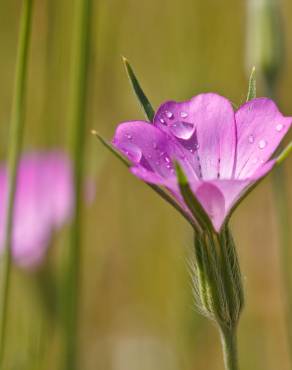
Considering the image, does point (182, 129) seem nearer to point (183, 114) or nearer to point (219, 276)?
point (183, 114)

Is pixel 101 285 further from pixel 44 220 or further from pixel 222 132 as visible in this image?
pixel 222 132

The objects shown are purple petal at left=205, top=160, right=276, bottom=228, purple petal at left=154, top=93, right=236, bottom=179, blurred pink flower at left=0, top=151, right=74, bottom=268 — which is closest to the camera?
purple petal at left=205, top=160, right=276, bottom=228

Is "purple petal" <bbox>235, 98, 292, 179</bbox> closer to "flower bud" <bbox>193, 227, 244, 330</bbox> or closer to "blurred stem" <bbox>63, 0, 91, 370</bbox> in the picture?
"flower bud" <bbox>193, 227, 244, 330</bbox>

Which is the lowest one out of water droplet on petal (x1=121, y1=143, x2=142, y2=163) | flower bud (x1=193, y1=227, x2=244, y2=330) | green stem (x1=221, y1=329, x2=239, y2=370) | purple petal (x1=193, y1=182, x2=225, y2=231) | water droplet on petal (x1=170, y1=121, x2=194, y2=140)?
green stem (x1=221, y1=329, x2=239, y2=370)

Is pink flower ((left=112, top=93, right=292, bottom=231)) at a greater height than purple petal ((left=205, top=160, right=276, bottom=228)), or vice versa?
pink flower ((left=112, top=93, right=292, bottom=231))

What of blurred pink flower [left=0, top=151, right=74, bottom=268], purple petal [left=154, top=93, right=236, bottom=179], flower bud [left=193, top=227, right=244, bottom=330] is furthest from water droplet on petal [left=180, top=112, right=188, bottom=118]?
blurred pink flower [left=0, top=151, right=74, bottom=268]

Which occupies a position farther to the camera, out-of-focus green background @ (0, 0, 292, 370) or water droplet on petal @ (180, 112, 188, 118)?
out-of-focus green background @ (0, 0, 292, 370)

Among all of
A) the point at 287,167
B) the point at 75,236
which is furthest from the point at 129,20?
the point at 75,236

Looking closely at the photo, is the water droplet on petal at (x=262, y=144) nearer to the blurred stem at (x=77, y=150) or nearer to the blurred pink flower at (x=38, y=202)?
the blurred stem at (x=77, y=150)
